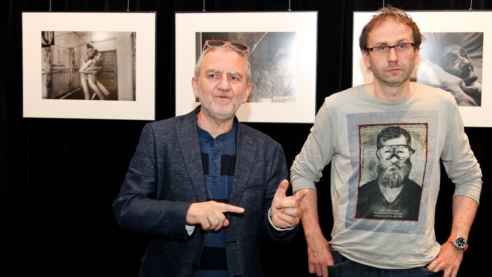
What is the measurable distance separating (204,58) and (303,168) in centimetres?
78

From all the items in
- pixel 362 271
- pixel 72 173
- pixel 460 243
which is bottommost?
pixel 362 271

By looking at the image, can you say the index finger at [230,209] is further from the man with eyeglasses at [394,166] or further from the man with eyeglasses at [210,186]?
the man with eyeglasses at [394,166]

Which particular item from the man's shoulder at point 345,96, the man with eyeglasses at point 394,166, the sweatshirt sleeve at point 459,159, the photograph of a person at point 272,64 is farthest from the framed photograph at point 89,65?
the sweatshirt sleeve at point 459,159

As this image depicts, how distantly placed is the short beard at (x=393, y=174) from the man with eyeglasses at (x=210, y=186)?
44 centimetres

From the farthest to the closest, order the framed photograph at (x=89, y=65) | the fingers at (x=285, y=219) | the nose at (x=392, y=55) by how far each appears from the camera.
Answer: the framed photograph at (x=89, y=65) → the nose at (x=392, y=55) → the fingers at (x=285, y=219)

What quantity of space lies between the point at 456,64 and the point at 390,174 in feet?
4.41

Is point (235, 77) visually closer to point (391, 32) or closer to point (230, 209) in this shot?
point (230, 209)

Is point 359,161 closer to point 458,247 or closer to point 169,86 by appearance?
point 458,247

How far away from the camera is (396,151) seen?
7.48 feet

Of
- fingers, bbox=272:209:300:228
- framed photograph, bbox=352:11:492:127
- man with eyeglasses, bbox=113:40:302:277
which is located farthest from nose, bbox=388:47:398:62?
framed photograph, bbox=352:11:492:127

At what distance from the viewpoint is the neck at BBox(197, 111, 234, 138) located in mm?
2072

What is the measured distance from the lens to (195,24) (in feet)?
11.5

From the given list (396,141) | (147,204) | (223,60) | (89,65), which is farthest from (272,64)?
(147,204)

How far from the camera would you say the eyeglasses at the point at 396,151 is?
2268mm
